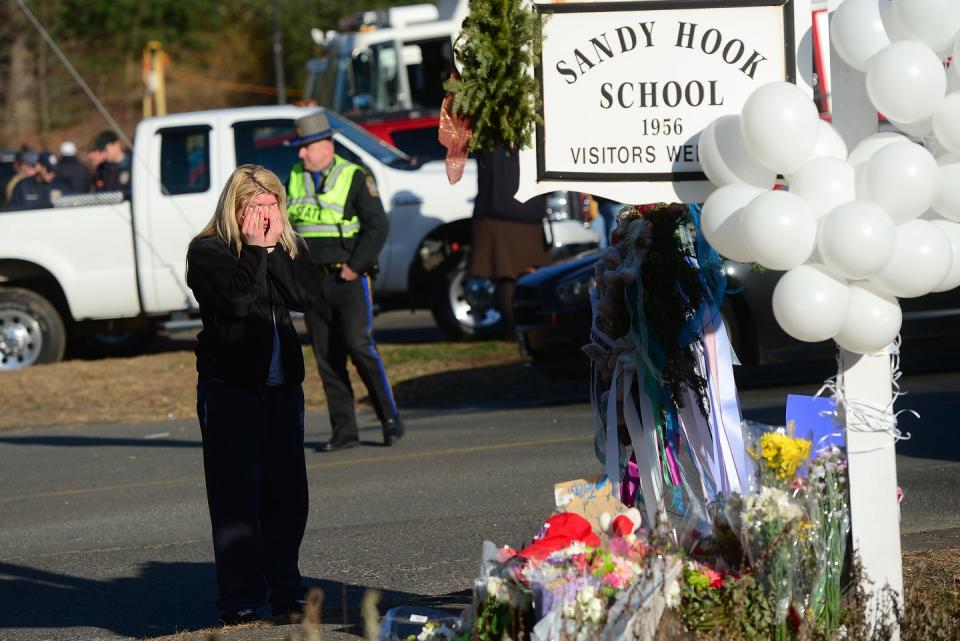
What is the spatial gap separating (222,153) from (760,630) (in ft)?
37.3

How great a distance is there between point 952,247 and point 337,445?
6.30 m

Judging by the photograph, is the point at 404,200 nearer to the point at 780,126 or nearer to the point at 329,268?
the point at 329,268

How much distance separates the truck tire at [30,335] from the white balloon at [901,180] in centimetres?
1179

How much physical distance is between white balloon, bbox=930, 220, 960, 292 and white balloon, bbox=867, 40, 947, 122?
323mm

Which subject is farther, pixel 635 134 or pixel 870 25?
pixel 635 134

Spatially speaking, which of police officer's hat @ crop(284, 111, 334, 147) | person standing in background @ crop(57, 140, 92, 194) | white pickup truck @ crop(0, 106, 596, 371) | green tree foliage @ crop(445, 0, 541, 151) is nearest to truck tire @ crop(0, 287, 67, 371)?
white pickup truck @ crop(0, 106, 596, 371)

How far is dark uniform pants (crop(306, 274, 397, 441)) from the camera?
31.0 feet

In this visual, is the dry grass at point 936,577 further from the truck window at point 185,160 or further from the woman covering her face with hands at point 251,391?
the truck window at point 185,160

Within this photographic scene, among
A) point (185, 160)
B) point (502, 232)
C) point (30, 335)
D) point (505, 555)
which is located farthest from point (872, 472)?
point (30, 335)

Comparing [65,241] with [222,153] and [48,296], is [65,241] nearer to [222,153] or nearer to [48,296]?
[48,296]

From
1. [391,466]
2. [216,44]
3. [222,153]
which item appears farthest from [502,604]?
[216,44]

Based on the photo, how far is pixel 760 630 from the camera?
3865 millimetres

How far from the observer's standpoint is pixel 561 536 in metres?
4.13

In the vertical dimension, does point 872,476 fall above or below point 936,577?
above
